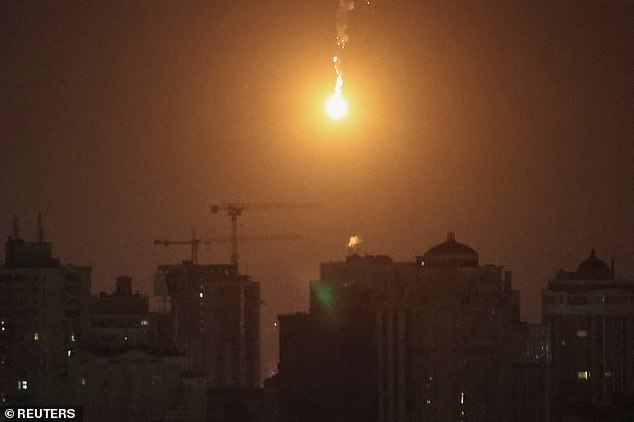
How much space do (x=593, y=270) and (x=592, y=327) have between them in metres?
3.99

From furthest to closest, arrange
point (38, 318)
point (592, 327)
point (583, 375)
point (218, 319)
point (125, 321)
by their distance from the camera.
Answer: point (218, 319), point (592, 327), point (583, 375), point (125, 321), point (38, 318)

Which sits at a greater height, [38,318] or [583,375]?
[38,318]

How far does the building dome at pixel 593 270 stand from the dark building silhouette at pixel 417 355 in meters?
11.8

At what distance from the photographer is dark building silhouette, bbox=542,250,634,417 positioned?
11062 cm

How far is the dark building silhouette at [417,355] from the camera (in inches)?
3866

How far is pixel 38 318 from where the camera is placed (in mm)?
99062

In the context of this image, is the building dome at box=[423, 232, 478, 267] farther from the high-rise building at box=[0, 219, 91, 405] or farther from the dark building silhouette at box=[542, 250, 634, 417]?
the high-rise building at box=[0, 219, 91, 405]

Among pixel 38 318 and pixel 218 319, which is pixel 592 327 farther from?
pixel 38 318

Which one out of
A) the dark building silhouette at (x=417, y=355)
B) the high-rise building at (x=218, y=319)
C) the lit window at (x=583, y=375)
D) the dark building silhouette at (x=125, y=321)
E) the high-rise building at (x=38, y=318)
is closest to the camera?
the high-rise building at (x=38, y=318)

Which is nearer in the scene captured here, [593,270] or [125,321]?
[125,321]

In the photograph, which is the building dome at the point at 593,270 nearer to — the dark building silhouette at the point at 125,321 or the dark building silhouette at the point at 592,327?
the dark building silhouette at the point at 592,327

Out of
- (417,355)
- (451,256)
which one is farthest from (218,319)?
(417,355)

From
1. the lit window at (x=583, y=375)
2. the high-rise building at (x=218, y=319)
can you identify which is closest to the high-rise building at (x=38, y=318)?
the high-rise building at (x=218, y=319)

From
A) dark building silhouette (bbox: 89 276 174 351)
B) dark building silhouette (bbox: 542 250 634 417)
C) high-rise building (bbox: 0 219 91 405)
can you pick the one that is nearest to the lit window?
dark building silhouette (bbox: 542 250 634 417)
